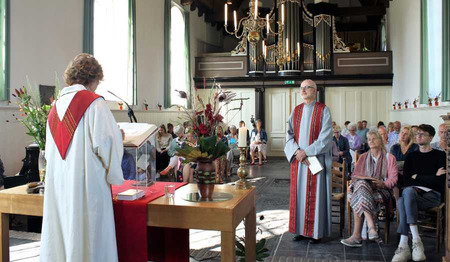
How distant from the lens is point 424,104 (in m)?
8.60

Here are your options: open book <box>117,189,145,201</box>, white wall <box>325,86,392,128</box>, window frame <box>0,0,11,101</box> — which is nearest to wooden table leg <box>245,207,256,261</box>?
open book <box>117,189,145,201</box>

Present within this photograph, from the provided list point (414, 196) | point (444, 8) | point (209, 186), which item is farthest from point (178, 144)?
point (444, 8)

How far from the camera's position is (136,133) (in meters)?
2.61

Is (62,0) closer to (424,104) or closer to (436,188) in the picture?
(436,188)

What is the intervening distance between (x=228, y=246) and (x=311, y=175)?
2.23 meters

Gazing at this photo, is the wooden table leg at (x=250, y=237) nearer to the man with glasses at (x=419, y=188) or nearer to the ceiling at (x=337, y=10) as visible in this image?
the man with glasses at (x=419, y=188)

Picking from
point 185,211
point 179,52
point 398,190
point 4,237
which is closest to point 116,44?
point 179,52

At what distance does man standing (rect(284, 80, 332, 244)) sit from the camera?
4.25m

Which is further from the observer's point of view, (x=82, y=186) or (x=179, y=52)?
(x=179, y=52)

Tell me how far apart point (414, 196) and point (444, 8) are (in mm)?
4355

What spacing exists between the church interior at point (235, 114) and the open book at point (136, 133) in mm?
12

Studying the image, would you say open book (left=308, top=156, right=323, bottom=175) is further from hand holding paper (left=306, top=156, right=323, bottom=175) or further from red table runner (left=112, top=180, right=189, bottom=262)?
red table runner (left=112, top=180, right=189, bottom=262)

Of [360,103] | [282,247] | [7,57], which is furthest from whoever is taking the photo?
[360,103]

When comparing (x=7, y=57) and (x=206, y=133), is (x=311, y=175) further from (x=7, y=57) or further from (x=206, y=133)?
(x=7, y=57)
